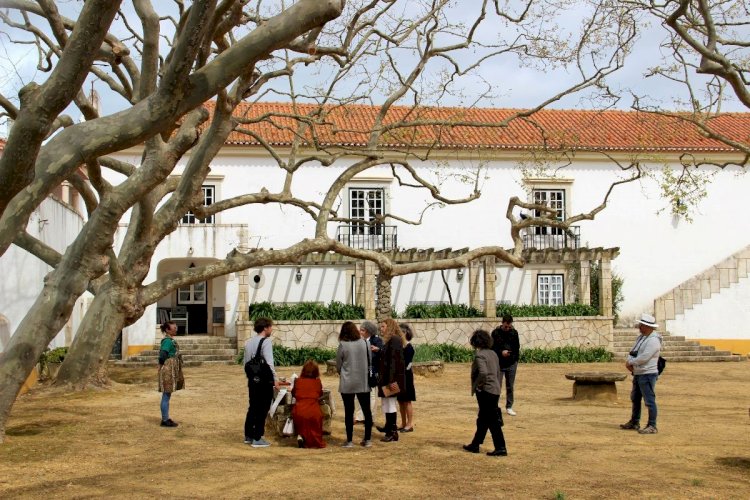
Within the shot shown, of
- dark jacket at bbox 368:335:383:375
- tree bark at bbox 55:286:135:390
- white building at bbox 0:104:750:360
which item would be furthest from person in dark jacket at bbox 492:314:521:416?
white building at bbox 0:104:750:360

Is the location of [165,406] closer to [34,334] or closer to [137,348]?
[34,334]

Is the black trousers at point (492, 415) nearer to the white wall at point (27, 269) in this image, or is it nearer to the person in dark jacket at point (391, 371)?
the person in dark jacket at point (391, 371)

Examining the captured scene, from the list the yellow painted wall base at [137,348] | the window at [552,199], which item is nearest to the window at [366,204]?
the window at [552,199]

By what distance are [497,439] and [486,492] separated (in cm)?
172

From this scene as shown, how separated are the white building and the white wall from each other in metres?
4.78

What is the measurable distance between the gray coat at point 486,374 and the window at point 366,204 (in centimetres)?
1988

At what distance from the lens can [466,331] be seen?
25.9 meters

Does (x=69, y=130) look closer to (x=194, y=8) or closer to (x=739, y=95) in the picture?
(x=194, y=8)

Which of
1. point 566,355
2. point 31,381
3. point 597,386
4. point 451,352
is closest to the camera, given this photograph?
point 597,386

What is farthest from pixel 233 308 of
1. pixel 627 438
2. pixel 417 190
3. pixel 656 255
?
pixel 627 438

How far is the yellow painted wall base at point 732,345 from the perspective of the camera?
28.5 meters

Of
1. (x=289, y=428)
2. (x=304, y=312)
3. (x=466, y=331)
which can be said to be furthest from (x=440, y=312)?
(x=289, y=428)

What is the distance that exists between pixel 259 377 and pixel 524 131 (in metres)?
23.0

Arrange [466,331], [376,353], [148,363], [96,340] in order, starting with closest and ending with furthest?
1. [376,353]
2. [96,340]
3. [148,363]
4. [466,331]
